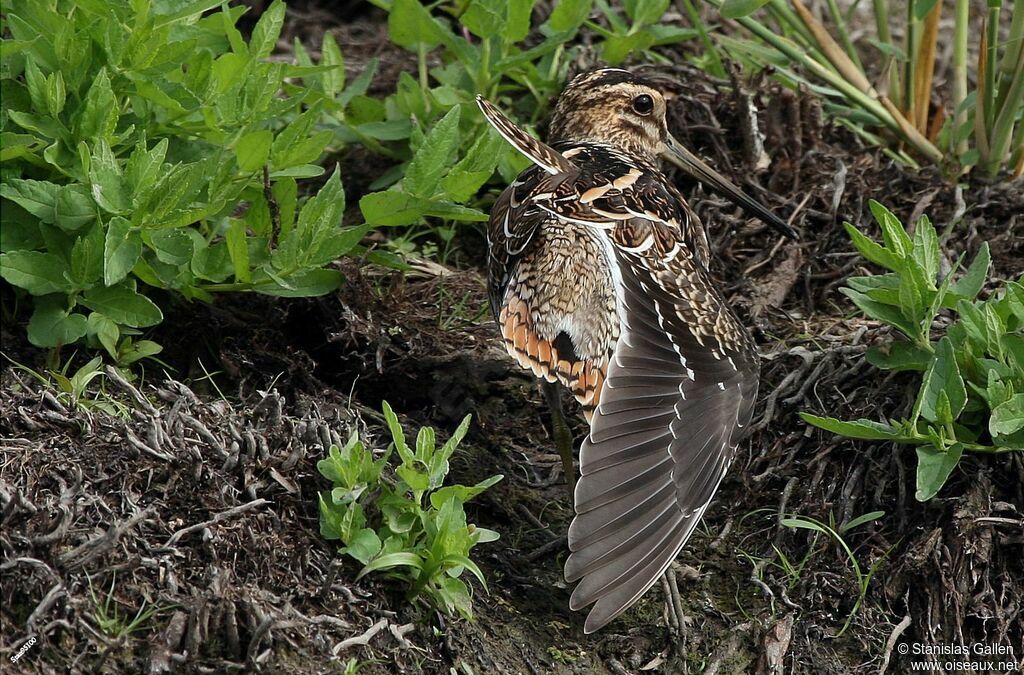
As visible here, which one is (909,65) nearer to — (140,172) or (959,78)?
(959,78)

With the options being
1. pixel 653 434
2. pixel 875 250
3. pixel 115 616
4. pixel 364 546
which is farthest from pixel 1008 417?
pixel 115 616

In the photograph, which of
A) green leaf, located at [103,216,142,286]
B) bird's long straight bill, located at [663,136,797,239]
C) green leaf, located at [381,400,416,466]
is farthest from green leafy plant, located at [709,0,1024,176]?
green leaf, located at [103,216,142,286]

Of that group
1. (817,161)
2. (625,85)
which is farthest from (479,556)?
(817,161)

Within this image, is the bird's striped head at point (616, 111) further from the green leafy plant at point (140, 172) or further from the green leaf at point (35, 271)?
the green leaf at point (35, 271)

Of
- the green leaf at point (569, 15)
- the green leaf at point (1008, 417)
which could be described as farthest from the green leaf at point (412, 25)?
the green leaf at point (1008, 417)

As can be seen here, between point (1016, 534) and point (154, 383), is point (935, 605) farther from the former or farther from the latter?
point (154, 383)

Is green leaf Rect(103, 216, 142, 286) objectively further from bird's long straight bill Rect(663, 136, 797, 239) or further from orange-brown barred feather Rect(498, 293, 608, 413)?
bird's long straight bill Rect(663, 136, 797, 239)

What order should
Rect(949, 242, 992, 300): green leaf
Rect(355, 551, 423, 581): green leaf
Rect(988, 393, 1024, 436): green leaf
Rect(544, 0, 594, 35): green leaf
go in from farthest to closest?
Rect(544, 0, 594, 35): green leaf, Rect(949, 242, 992, 300): green leaf, Rect(988, 393, 1024, 436): green leaf, Rect(355, 551, 423, 581): green leaf
